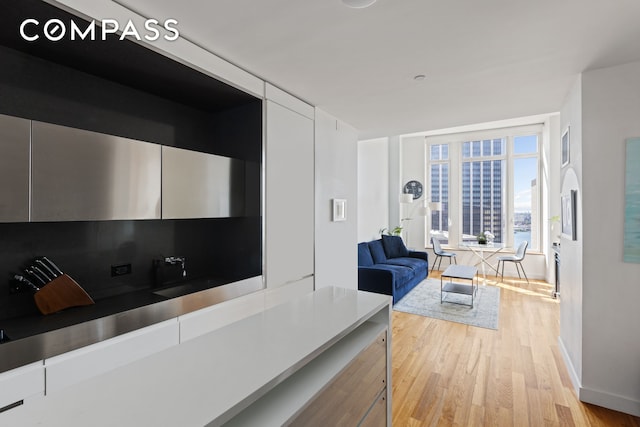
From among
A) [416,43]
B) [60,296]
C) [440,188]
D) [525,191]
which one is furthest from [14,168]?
[525,191]

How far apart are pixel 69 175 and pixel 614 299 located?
355 cm

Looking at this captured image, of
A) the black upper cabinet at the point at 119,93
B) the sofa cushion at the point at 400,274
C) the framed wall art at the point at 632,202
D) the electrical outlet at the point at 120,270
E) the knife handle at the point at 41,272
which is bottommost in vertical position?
the sofa cushion at the point at 400,274

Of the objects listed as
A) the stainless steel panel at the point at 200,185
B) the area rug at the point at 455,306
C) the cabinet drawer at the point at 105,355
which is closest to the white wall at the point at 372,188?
the area rug at the point at 455,306

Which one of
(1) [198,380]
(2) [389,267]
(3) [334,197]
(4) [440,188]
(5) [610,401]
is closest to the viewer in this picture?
(1) [198,380]

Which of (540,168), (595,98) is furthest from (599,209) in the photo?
(540,168)

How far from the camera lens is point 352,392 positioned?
3.72ft

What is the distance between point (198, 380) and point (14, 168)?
4.28 feet

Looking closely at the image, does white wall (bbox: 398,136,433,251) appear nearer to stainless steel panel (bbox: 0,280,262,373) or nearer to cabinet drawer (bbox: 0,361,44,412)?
stainless steel panel (bbox: 0,280,262,373)

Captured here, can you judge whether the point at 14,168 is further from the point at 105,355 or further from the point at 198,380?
the point at 198,380

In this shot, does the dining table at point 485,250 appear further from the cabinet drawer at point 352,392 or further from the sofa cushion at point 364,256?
the cabinet drawer at point 352,392

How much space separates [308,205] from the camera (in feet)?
9.74

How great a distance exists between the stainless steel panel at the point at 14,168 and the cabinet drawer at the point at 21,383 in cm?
63

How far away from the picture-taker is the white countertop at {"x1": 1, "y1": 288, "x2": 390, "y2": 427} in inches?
25.2

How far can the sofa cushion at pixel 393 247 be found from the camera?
251 inches
